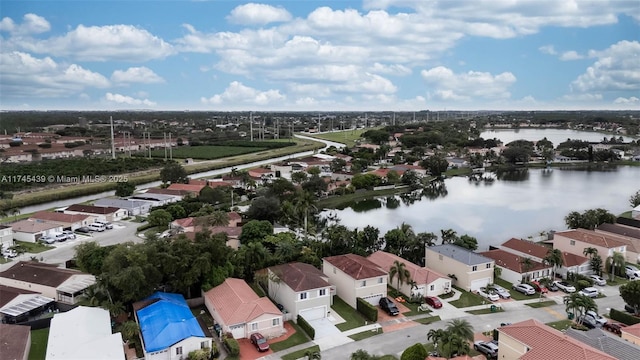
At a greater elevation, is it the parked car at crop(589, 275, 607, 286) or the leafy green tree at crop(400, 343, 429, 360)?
the leafy green tree at crop(400, 343, 429, 360)

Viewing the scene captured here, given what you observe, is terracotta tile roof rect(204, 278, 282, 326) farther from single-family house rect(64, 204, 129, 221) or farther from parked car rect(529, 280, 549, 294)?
single-family house rect(64, 204, 129, 221)

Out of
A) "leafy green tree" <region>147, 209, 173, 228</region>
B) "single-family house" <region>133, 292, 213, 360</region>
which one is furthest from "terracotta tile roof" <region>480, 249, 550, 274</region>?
"leafy green tree" <region>147, 209, 173, 228</region>

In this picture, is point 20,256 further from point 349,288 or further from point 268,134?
point 268,134

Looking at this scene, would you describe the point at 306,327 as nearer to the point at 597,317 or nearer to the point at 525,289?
the point at 525,289

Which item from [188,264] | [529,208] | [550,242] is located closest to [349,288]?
[188,264]

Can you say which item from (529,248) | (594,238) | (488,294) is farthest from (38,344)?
(594,238)
